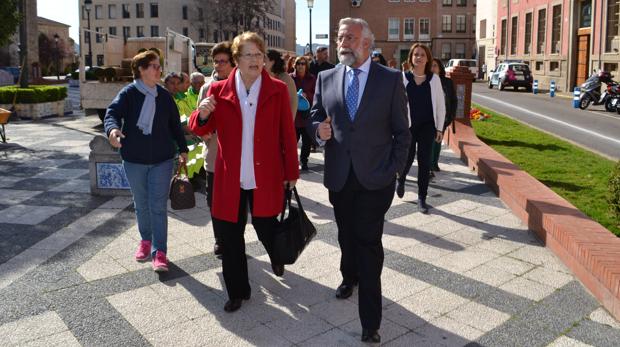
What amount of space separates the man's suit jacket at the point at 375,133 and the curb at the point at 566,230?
1.75 m

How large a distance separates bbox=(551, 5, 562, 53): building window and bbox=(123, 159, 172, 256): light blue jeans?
1478 inches

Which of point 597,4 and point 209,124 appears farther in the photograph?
point 597,4

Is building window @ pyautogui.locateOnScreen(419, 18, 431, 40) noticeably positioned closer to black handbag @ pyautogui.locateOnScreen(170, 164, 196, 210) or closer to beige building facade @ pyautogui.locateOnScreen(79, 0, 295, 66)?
beige building facade @ pyautogui.locateOnScreen(79, 0, 295, 66)

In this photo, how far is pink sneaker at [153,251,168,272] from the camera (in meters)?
5.10

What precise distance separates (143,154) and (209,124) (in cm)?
109

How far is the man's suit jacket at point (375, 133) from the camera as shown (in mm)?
3891

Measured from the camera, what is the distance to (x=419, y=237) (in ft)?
20.3

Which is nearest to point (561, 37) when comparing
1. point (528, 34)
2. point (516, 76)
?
point (516, 76)

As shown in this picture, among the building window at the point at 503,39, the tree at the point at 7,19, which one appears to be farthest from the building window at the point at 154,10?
the tree at the point at 7,19

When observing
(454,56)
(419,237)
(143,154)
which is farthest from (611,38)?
(454,56)

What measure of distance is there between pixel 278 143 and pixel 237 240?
0.75 m

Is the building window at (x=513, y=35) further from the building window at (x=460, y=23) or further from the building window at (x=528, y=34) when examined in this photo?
the building window at (x=460, y=23)

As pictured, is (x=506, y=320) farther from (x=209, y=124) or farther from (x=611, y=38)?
(x=611, y=38)

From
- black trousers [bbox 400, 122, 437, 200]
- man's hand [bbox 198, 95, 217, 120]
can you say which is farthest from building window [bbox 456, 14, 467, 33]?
man's hand [bbox 198, 95, 217, 120]
